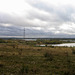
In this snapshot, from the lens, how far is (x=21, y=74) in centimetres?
638

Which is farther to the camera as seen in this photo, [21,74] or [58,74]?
[58,74]

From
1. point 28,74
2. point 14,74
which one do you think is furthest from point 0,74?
point 28,74

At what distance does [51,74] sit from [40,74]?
2.70 ft

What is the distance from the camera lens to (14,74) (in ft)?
21.8

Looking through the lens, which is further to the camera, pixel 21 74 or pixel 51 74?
pixel 51 74

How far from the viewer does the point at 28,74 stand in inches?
261

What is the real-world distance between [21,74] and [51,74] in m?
2.20

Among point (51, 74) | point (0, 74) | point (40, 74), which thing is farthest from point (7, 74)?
point (51, 74)

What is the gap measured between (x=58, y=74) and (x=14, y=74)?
3.20m

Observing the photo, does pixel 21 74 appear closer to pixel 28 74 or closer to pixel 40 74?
pixel 28 74

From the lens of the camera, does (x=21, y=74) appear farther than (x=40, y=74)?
No

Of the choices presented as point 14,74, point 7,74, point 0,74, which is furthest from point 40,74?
point 0,74

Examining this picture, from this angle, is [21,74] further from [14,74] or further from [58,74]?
[58,74]

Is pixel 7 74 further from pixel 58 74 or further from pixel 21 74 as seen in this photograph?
pixel 58 74
